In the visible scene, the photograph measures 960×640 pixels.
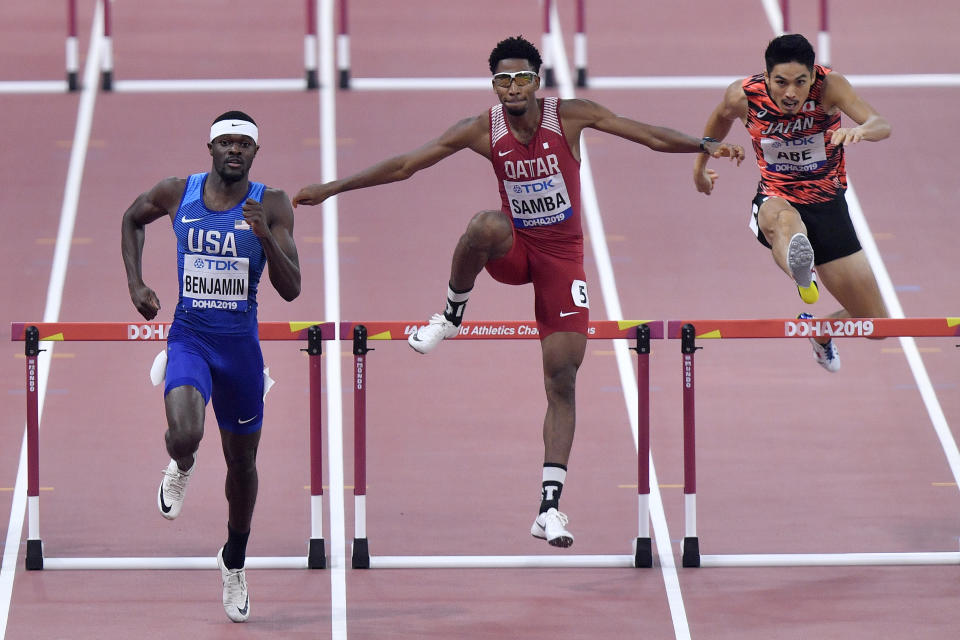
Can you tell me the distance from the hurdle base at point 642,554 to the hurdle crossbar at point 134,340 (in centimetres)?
160

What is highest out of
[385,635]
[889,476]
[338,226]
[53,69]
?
[53,69]

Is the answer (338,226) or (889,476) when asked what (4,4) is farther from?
(889,476)

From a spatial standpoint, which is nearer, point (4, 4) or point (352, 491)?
point (352, 491)

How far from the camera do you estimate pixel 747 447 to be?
36.3 feet

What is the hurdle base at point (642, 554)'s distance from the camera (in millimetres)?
9234

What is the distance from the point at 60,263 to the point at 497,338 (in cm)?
546

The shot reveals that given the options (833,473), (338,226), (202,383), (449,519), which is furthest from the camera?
(338,226)

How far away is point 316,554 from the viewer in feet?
30.2

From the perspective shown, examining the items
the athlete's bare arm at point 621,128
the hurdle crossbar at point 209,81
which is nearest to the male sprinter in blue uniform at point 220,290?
the athlete's bare arm at point 621,128

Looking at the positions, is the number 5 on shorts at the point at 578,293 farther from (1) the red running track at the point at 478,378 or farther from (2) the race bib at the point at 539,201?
(1) the red running track at the point at 478,378

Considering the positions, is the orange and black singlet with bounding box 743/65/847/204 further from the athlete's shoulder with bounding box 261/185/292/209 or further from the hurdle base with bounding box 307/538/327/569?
the hurdle base with bounding box 307/538/327/569

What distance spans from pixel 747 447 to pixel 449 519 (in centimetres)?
213

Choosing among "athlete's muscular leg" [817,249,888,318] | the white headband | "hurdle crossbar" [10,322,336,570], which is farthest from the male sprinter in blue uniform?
"athlete's muscular leg" [817,249,888,318]

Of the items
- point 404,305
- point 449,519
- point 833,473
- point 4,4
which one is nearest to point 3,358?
point 404,305
